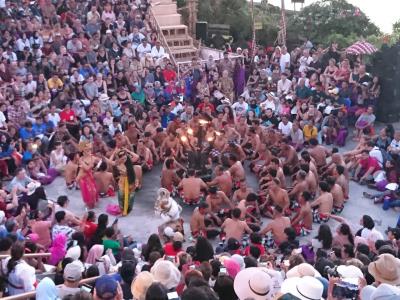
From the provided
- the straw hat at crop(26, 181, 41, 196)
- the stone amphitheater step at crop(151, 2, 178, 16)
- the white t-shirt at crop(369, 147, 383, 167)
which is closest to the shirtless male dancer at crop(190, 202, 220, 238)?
the straw hat at crop(26, 181, 41, 196)

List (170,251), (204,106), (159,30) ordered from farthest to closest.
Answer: (159,30) → (204,106) → (170,251)

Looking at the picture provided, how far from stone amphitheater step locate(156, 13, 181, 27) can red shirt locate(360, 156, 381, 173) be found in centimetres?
1063

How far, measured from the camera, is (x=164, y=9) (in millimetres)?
22250

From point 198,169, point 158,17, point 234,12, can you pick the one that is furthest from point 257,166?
point 234,12

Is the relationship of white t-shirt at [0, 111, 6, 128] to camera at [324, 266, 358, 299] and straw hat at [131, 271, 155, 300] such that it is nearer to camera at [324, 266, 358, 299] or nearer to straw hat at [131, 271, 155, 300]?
straw hat at [131, 271, 155, 300]

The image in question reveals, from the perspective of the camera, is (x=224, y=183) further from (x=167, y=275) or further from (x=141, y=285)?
(x=141, y=285)

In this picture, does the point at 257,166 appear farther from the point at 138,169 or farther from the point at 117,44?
the point at 117,44

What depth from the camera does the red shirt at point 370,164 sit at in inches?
510

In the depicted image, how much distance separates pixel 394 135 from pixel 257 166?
113 inches

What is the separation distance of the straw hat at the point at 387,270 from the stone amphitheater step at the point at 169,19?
16.7 m

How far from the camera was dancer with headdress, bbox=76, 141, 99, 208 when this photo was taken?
470 inches

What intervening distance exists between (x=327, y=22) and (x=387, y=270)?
19.7 m

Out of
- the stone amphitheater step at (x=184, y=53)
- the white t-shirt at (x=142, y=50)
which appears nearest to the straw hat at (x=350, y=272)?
the white t-shirt at (x=142, y=50)

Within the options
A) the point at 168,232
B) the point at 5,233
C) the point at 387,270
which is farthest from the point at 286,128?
the point at 387,270
